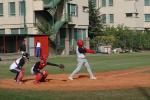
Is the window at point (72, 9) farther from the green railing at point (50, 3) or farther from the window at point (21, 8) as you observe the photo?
the window at point (21, 8)

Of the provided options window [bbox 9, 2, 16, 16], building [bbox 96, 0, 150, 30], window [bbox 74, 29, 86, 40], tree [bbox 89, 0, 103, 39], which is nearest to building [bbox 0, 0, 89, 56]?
window [bbox 9, 2, 16, 16]

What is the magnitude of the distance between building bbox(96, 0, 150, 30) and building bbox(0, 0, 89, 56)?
78.8 ft

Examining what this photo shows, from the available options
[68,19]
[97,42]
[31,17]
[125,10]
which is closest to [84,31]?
[97,42]

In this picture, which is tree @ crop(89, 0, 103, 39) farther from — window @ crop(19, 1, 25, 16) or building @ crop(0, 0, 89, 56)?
window @ crop(19, 1, 25, 16)

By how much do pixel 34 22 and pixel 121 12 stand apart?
34.4m

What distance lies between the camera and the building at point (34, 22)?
59.0 m

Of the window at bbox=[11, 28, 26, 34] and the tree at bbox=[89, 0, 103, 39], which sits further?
the tree at bbox=[89, 0, 103, 39]

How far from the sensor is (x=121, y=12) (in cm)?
9319

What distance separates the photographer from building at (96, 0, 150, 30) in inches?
3649

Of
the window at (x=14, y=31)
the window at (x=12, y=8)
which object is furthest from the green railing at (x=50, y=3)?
the window at (x=14, y=31)

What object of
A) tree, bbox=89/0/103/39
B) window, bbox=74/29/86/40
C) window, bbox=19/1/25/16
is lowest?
window, bbox=74/29/86/40

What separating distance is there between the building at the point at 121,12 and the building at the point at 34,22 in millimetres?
24008

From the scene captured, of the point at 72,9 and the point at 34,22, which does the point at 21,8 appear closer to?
the point at 34,22

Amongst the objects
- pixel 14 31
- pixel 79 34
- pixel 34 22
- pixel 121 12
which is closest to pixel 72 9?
pixel 79 34
